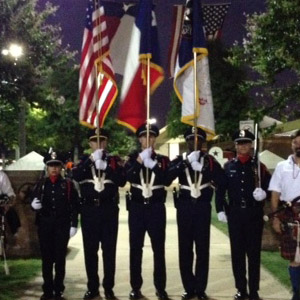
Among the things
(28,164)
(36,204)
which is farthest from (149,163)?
(28,164)

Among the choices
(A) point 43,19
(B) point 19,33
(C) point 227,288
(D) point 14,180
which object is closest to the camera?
(C) point 227,288

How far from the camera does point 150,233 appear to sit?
692cm

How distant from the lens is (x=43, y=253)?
6.86m

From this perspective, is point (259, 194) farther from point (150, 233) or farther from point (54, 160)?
point (54, 160)

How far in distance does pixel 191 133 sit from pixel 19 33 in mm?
8594

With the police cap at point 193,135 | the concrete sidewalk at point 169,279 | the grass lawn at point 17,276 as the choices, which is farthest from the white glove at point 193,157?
the grass lawn at point 17,276

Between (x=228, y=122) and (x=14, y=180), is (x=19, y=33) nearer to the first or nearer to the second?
(x=14, y=180)

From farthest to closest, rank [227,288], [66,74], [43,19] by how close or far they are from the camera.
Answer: [66,74], [43,19], [227,288]

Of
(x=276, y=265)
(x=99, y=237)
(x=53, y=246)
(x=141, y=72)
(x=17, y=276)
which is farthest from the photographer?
(x=276, y=265)

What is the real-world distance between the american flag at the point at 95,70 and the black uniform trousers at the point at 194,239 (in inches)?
65.7

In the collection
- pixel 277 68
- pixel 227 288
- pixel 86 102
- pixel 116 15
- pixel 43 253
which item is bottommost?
pixel 227 288

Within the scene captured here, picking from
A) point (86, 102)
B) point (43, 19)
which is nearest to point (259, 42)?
point (43, 19)

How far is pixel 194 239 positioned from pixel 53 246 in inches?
61.9

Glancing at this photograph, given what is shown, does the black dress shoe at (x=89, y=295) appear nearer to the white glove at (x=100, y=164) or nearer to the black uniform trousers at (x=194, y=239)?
→ the black uniform trousers at (x=194, y=239)
